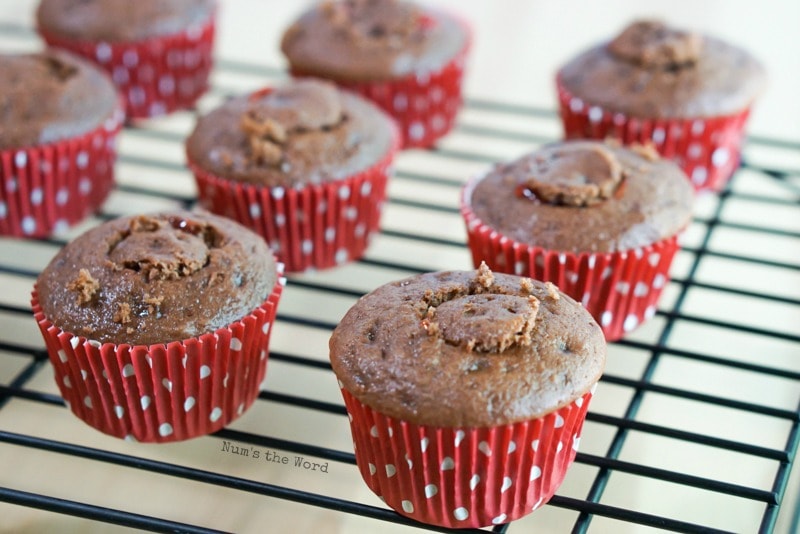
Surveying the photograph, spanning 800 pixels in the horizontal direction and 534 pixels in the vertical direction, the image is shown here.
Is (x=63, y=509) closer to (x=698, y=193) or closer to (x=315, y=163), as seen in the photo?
(x=315, y=163)

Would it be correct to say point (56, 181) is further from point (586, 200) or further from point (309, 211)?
point (586, 200)

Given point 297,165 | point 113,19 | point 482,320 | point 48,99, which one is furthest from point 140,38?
point 482,320

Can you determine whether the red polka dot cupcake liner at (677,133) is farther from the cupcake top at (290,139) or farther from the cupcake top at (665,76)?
the cupcake top at (290,139)

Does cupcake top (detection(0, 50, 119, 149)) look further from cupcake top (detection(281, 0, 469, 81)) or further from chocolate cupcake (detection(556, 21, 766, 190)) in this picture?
chocolate cupcake (detection(556, 21, 766, 190))

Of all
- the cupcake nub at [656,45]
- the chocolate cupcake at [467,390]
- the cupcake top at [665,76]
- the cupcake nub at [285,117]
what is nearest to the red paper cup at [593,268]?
the chocolate cupcake at [467,390]

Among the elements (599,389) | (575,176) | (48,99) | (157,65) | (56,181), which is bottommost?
(599,389)

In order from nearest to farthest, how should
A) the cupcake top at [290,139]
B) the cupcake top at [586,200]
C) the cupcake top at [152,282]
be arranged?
the cupcake top at [152,282] → the cupcake top at [586,200] → the cupcake top at [290,139]
